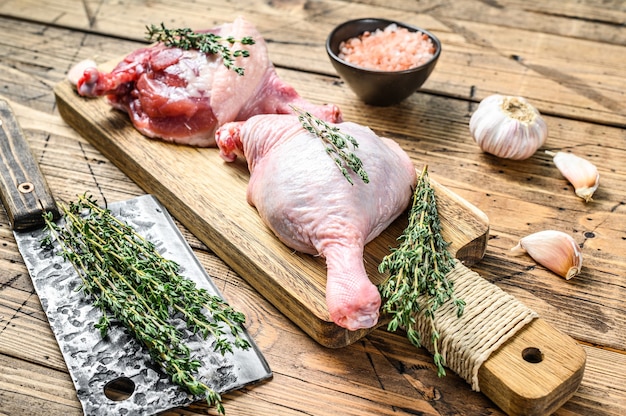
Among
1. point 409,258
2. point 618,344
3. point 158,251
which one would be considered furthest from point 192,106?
point 618,344

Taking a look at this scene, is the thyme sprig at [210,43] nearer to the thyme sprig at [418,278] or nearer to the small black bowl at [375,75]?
the small black bowl at [375,75]

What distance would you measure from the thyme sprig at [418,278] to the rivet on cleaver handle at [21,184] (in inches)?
46.1

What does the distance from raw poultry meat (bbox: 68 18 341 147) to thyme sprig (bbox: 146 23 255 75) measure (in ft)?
0.08

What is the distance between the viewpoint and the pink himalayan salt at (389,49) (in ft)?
9.68

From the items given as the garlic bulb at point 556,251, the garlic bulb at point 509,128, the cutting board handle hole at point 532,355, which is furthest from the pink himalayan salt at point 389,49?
the cutting board handle hole at point 532,355

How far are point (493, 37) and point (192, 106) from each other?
65.5 inches

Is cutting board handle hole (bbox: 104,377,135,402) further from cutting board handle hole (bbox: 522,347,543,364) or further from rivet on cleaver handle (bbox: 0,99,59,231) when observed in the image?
cutting board handle hole (bbox: 522,347,543,364)

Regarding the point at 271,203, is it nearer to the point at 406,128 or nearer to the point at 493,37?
the point at 406,128

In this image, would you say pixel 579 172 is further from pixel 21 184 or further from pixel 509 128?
Result: pixel 21 184

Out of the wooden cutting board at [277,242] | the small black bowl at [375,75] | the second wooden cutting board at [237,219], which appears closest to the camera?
the wooden cutting board at [277,242]

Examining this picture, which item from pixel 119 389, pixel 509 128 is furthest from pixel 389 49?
pixel 119 389

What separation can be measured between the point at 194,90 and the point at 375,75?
2.33 feet

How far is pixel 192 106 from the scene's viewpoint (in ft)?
8.83

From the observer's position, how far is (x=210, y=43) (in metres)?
2.74
